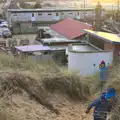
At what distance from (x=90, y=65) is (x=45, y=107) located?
408 inches

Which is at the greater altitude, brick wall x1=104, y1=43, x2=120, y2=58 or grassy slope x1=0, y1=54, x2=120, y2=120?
grassy slope x1=0, y1=54, x2=120, y2=120

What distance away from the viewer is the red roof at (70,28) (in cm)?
3054

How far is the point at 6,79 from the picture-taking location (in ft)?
24.0

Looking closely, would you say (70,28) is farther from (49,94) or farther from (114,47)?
(49,94)

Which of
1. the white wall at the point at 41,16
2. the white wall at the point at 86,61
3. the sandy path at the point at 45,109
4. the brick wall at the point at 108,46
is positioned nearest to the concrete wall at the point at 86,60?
the white wall at the point at 86,61

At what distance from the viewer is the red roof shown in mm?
30544

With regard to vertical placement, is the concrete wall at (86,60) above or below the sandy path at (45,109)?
below

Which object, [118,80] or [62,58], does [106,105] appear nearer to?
[118,80]

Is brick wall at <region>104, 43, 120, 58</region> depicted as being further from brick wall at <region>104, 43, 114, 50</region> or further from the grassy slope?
the grassy slope

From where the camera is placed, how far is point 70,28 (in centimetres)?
3372

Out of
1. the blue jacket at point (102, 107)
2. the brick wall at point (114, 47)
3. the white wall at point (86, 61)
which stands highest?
the blue jacket at point (102, 107)

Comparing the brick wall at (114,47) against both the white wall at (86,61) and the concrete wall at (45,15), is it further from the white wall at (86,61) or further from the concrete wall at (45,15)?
the concrete wall at (45,15)

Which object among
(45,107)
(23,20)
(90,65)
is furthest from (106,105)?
(23,20)

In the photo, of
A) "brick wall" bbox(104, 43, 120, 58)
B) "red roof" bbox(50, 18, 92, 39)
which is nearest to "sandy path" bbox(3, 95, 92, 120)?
"brick wall" bbox(104, 43, 120, 58)
